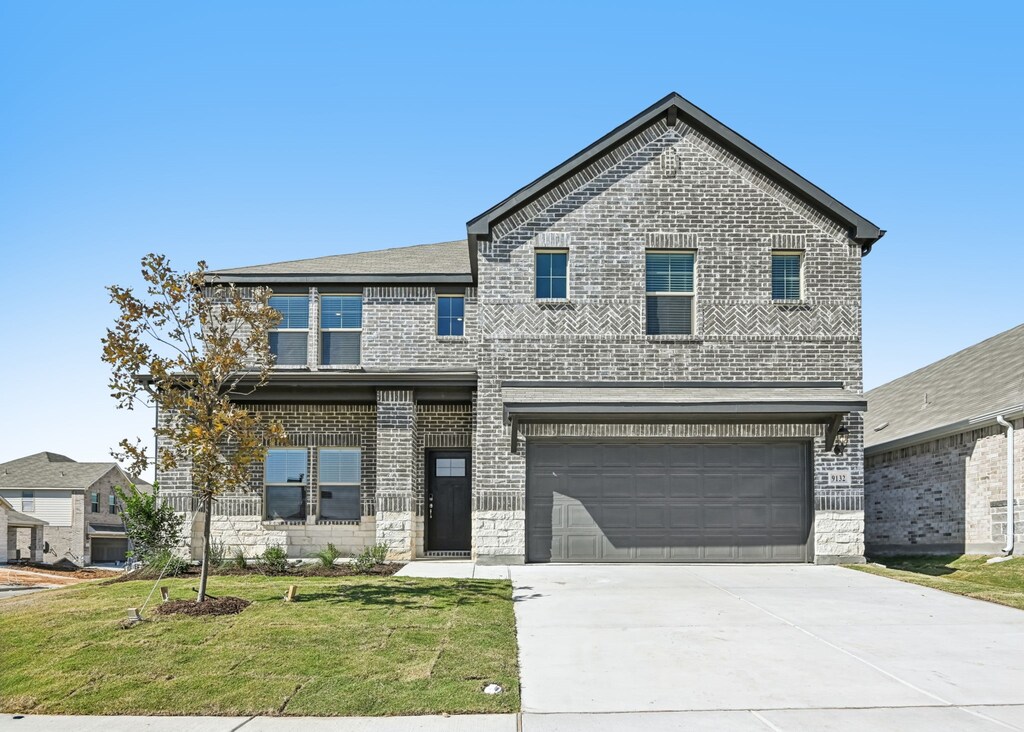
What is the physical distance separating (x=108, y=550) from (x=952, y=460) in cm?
5336

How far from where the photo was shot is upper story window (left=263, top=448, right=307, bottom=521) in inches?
785

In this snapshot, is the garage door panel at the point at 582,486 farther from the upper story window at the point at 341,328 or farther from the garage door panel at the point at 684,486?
the upper story window at the point at 341,328

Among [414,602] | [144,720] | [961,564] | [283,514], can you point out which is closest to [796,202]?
[961,564]

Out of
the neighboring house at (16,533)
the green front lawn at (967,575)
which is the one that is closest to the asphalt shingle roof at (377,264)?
the green front lawn at (967,575)

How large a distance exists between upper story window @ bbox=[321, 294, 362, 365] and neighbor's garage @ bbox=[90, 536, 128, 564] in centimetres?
4320

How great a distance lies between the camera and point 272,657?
9969 millimetres

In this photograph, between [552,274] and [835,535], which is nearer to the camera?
[835,535]

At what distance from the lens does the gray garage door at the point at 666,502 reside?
17453mm

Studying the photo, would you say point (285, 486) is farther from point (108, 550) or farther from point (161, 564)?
point (108, 550)

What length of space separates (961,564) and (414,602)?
11.5 metres

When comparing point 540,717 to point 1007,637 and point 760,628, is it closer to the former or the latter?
point 760,628

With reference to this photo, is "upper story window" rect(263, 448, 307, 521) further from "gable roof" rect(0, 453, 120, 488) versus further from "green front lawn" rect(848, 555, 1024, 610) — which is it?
"gable roof" rect(0, 453, 120, 488)

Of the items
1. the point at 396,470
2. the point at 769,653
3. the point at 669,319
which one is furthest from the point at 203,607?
the point at 669,319

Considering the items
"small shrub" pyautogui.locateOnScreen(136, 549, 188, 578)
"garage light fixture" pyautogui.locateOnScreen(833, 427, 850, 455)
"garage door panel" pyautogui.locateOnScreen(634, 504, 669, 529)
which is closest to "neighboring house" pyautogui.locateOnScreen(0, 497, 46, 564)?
"small shrub" pyautogui.locateOnScreen(136, 549, 188, 578)
